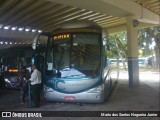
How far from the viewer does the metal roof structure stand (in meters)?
14.2

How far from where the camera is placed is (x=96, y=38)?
10430 millimetres

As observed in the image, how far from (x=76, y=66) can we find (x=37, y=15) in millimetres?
7601

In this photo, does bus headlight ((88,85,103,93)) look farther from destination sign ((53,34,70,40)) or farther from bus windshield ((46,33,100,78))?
destination sign ((53,34,70,40))

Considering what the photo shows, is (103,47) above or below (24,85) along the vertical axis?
above

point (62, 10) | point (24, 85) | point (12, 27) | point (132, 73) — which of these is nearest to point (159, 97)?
point (132, 73)

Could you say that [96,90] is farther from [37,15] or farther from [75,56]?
[37,15]

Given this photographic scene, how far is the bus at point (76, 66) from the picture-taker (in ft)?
32.7

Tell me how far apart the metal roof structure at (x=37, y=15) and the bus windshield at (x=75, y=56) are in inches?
123

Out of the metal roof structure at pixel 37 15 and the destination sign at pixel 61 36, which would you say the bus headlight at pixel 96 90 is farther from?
the metal roof structure at pixel 37 15

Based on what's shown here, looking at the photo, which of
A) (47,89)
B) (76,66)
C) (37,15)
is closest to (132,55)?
(37,15)

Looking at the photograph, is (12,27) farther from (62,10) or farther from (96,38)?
(96,38)

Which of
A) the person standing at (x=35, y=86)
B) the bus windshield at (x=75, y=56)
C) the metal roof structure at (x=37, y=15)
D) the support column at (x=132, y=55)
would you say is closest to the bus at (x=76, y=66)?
the bus windshield at (x=75, y=56)

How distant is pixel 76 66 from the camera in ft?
33.3

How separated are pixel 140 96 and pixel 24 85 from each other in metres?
5.39
